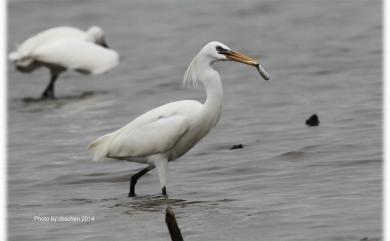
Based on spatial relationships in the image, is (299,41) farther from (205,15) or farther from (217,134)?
(217,134)

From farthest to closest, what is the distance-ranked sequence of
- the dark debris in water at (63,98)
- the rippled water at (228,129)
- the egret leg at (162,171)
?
the dark debris in water at (63,98), the egret leg at (162,171), the rippled water at (228,129)

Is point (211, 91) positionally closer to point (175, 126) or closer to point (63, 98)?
point (175, 126)

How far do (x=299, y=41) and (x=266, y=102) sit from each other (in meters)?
5.45

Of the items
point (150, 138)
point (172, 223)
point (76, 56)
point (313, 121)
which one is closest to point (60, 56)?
point (76, 56)

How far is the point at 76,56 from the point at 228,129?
4300 millimetres

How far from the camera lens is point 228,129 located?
13.6 meters

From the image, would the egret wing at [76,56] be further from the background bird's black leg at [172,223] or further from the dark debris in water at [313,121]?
the background bird's black leg at [172,223]

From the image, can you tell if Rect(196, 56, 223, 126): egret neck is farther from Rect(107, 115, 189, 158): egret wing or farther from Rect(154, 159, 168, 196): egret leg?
Rect(154, 159, 168, 196): egret leg

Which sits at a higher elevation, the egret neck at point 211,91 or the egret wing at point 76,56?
the egret wing at point 76,56

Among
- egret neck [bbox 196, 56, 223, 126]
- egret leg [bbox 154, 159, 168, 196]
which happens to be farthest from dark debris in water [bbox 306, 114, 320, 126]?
egret leg [bbox 154, 159, 168, 196]

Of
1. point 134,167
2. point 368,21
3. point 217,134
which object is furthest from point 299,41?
point 134,167

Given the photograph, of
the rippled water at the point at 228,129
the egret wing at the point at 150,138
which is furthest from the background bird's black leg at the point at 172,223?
the egret wing at the point at 150,138

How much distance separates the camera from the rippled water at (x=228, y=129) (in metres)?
9.07

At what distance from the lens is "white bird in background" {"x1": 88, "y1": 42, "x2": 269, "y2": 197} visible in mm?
9867
